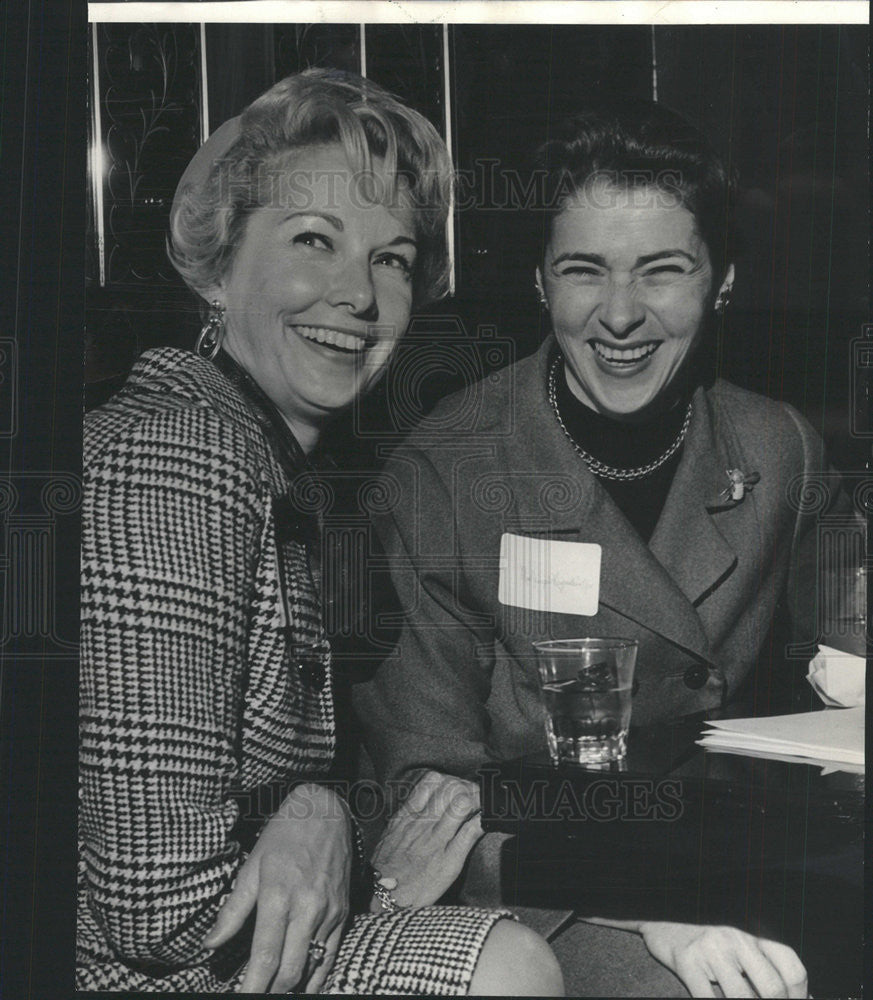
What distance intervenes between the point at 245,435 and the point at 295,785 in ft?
1.83

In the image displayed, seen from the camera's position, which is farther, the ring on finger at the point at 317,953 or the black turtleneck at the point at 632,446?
the black turtleneck at the point at 632,446

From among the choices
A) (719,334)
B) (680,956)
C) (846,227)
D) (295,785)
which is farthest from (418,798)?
(846,227)

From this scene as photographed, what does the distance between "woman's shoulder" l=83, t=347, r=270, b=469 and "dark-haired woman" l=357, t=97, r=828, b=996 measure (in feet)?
0.88

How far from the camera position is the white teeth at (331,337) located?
1.84 meters

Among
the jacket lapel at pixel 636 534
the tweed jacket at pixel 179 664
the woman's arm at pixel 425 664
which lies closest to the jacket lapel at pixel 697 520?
the jacket lapel at pixel 636 534

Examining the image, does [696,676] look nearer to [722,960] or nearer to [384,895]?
[722,960]

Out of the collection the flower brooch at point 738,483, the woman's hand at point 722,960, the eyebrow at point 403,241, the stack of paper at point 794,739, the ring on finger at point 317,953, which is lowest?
the woman's hand at point 722,960

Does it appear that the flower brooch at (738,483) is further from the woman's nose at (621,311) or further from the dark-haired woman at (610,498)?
the woman's nose at (621,311)

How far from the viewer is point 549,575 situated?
6.11 feet

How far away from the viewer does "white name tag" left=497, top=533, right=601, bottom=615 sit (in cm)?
186

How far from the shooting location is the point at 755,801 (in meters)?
1.66

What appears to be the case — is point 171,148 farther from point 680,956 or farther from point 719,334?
point 680,956

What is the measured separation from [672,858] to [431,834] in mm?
385

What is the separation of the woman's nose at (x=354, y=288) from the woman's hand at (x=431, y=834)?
761 millimetres
